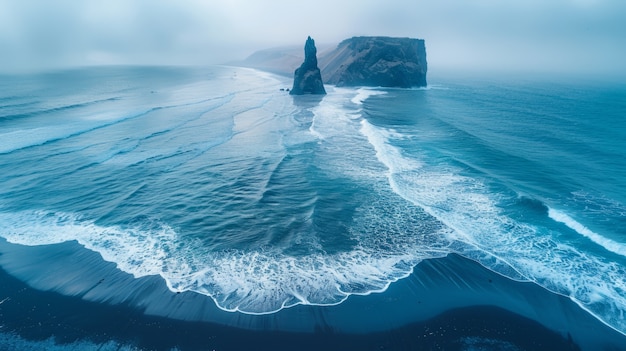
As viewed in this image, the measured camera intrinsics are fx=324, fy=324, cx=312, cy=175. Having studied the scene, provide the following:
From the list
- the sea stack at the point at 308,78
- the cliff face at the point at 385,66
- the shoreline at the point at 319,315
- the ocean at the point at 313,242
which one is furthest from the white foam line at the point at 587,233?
the cliff face at the point at 385,66

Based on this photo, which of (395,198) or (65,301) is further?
(395,198)

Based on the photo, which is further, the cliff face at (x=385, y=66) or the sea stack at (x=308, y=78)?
the cliff face at (x=385, y=66)

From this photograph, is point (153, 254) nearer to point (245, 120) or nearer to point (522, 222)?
point (522, 222)

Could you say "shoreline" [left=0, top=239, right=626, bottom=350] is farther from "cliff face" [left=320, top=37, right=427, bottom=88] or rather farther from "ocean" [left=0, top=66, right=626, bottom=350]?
"cliff face" [left=320, top=37, right=427, bottom=88]

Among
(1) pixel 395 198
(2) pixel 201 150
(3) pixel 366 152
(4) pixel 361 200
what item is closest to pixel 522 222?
(1) pixel 395 198

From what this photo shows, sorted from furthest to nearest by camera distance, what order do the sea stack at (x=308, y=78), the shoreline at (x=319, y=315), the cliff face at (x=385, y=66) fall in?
the cliff face at (x=385, y=66) < the sea stack at (x=308, y=78) < the shoreline at (x=319, y=315)

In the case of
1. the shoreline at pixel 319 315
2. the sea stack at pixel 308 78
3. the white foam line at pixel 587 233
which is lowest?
the shoreline at pixel 319 315

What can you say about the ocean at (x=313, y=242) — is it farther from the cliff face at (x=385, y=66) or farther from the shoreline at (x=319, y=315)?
the cliff face at (x=385, y=66)
